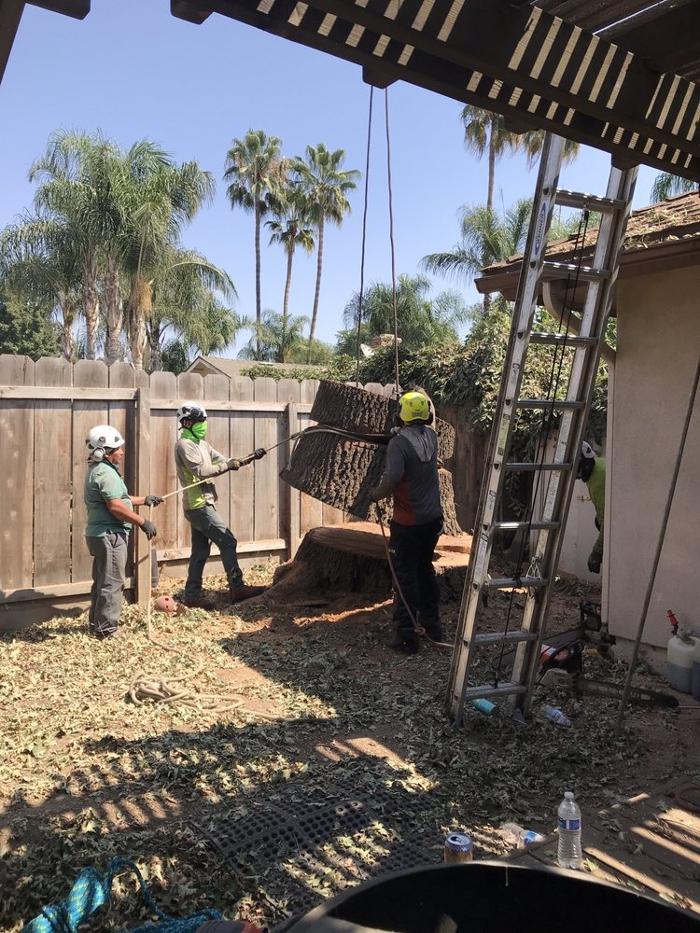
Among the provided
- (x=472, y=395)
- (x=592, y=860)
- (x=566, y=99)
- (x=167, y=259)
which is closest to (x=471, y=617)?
(x=592, y=860)

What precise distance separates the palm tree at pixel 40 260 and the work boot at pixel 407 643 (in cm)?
2561

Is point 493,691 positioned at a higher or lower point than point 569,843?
lower

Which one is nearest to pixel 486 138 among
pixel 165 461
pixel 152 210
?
pixel 152 210

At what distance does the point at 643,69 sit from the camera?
2629 millimetres

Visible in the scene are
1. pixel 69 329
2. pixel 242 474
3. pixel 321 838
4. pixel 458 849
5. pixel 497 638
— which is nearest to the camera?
pixel 458 849

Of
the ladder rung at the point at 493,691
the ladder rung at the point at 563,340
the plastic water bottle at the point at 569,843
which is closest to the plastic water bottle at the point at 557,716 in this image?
the ladder rung at the point at 493,691

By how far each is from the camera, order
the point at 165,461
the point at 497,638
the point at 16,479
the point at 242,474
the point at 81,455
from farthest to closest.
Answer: the point at 242,474
the point at 165,461
the point at 81,455
the point at 16,479
the point at 497,638

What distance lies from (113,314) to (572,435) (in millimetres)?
27101

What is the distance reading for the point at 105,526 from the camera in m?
6.60

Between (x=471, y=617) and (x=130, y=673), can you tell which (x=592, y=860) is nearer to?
(x=471, y=617)

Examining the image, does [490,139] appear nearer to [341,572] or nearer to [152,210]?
[152,210]

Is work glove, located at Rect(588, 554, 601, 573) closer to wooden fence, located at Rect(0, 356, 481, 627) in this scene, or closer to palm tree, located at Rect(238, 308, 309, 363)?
wooden fence, located at Rect(0, 356, 481, 627)

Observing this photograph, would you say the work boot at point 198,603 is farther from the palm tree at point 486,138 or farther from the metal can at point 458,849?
the palm tree at point 486,138

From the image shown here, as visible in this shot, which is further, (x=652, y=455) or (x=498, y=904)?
(x=652, y=455)
